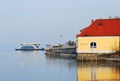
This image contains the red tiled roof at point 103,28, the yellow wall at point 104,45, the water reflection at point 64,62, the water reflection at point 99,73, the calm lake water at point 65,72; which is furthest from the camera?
the red tiled roof at point 103,28

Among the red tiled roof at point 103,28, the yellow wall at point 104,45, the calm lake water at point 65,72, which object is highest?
the red tiled roof at point 103,28

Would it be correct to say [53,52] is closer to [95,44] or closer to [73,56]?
[73,56]

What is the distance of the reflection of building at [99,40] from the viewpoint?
2197 inches

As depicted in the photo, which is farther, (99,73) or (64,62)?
(64,62)

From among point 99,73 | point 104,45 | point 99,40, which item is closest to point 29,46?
point 99,40

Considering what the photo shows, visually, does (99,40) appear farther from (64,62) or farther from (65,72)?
(65,72)

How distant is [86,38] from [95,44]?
1.58 meters

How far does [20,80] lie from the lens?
126 ft

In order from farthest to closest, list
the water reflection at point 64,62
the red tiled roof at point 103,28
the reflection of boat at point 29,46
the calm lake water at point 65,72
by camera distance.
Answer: the reflection of boat at point 29,46, the red tiled roof at point 103,28, the water reflection at point 64,62, the calm lake water at point 65,72

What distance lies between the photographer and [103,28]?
58.5m

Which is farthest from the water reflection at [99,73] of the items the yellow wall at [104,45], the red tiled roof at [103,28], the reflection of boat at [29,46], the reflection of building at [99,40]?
the reflection of boat at [29,46]

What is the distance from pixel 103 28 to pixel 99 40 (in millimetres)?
2905

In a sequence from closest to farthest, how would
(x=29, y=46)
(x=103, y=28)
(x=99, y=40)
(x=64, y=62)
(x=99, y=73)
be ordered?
(x=99, y=73)
(x=99, y=40)
(x=103, y=28)
(x=64, y=62)
(x=29, y=46)

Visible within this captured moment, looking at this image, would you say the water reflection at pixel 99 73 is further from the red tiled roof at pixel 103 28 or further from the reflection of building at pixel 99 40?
the red tiled roof at pixel 103 28
